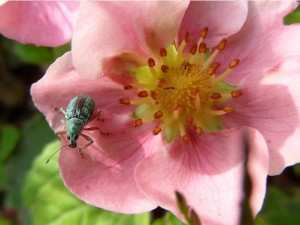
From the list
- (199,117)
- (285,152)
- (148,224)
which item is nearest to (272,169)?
(285,152)

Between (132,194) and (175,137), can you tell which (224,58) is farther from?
(132,194)

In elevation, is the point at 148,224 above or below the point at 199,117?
below

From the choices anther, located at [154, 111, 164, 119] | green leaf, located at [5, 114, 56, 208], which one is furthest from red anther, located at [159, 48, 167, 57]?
green leaf, located at [5, 114, 56, 208]

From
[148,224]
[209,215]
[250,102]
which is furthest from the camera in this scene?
[148,224]

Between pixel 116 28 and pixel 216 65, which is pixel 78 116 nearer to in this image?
pixel 116 28

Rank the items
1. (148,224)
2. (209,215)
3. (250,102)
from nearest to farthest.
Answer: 1. (209,215)
2. (250,102)
3. (148,224)

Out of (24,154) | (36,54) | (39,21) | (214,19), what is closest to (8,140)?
(24,154)

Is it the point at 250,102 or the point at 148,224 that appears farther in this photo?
the point at 148,224

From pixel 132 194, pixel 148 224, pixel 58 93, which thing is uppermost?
pixel 58 93

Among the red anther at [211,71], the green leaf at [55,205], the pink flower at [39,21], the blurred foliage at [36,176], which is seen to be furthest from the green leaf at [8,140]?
the red anther at [211,71]
